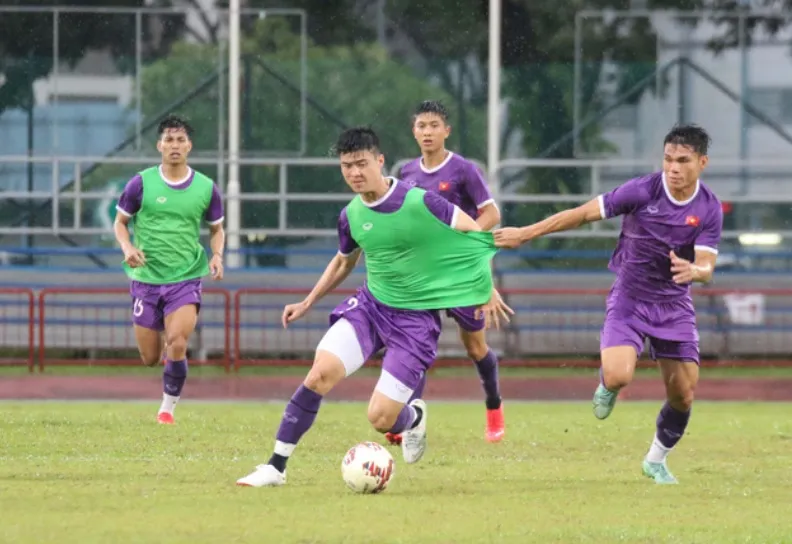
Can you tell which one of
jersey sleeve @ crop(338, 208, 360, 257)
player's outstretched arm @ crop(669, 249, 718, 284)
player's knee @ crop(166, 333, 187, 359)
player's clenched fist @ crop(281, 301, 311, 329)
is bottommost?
player's knee @ crop(166, 333, 187, 359)

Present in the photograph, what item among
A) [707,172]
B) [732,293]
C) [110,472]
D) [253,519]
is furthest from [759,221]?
[253,519]

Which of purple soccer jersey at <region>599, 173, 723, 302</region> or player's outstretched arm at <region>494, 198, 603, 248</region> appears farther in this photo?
purple soccer jersey at <region>599, 173, 723, 302</region>

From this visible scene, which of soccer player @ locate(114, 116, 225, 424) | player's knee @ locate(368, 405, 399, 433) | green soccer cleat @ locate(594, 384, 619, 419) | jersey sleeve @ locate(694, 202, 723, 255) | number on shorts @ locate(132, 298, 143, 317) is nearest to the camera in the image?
player's knee @ locate(368, 405, 399, 433)

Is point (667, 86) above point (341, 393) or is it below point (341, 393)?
above

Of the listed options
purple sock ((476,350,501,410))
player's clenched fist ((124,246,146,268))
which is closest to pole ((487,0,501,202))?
player's clenched fist ((124,246,146,268))

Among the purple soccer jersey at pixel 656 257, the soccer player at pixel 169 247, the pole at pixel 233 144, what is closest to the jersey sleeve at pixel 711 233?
the purple soccer jersey at pixel 656 257

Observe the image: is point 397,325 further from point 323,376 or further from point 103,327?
point 103,327

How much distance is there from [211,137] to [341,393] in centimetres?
659

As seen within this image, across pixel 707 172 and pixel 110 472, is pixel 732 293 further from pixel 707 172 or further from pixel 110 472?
pixel 110 472

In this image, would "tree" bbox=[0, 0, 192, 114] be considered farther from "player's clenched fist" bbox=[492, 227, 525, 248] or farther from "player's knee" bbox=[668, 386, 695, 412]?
"player's knee" bbox=[668, 386, 695, 412]

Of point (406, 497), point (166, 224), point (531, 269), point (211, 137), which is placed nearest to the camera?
point (406, 497)

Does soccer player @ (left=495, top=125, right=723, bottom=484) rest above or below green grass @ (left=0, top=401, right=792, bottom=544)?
above

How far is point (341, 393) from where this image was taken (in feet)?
65.9

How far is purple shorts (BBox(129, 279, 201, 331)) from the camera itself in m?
15.4
